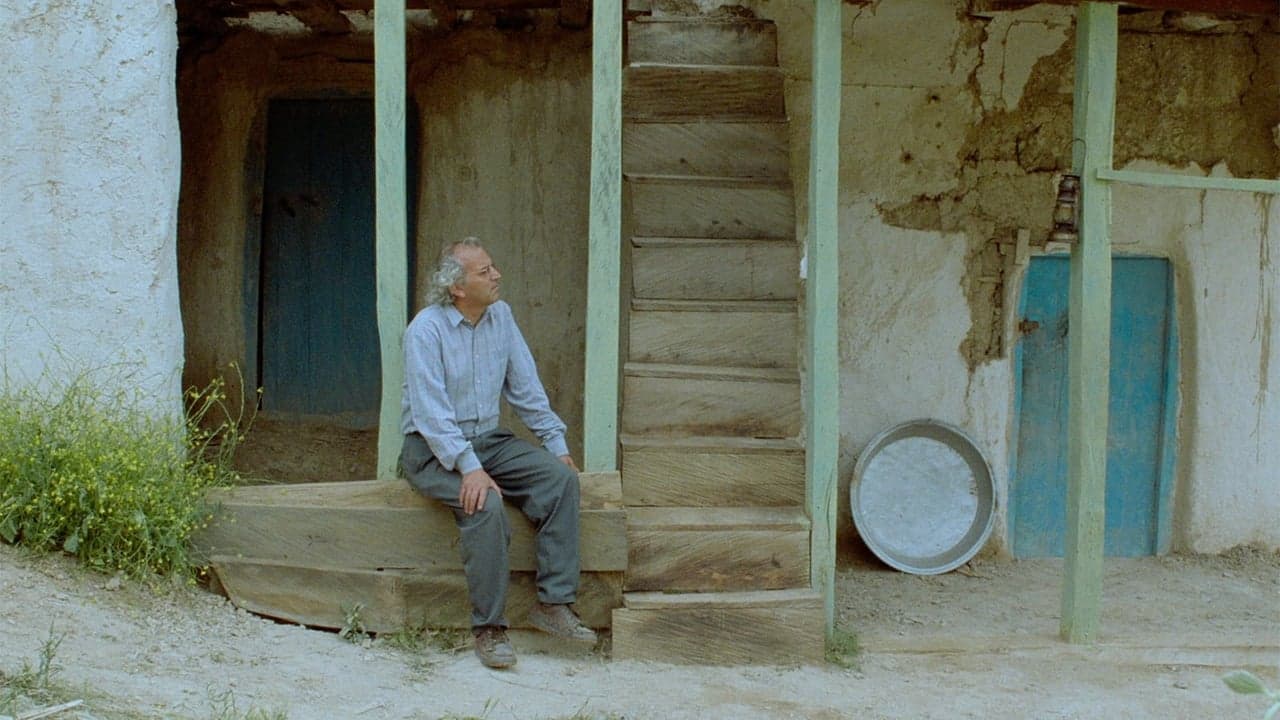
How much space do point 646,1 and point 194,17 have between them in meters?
2.44

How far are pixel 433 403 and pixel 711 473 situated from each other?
4.20 feet

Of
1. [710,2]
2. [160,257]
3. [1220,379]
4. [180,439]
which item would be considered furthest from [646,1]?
[1220,379]

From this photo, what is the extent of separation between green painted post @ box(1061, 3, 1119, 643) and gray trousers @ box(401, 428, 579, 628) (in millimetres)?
2144

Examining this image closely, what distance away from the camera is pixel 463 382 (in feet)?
16.0

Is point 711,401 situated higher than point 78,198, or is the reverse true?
point 78,198

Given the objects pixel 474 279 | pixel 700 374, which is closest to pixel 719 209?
pixel 700 374

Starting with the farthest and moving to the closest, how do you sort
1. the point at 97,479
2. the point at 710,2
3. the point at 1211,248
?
the point at 1211,248 < the point at 710,2 < the point at 97,479

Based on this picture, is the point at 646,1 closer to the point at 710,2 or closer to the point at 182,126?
the point at 710,2

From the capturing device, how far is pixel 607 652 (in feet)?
16.4

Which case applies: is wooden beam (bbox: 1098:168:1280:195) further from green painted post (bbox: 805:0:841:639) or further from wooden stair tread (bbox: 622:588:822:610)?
wooden stair tread (bbox: 622:588:822:610)

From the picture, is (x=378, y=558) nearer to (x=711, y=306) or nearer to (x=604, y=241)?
(x=604, y=241)

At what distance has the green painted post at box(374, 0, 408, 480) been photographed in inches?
194

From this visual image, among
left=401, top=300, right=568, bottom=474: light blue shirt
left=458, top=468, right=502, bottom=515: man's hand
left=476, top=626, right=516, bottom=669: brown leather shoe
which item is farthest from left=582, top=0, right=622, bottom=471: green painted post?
left=476, top=626, right=516, bottom=669: brown leather shoe

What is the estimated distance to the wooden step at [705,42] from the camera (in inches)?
251
